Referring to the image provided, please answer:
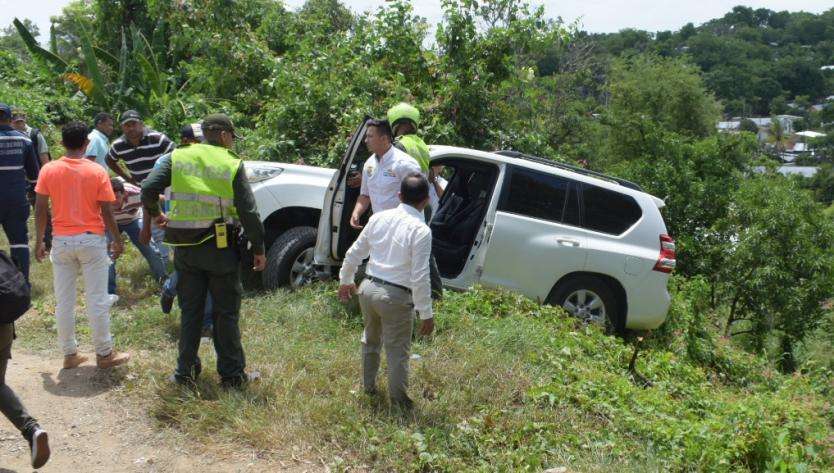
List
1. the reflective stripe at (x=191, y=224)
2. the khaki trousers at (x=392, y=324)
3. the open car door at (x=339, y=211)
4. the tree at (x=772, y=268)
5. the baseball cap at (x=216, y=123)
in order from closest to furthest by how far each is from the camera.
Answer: the khaki trousers at (x=392, y=324) < the reflective stripe at (x=191, y=224) < the baseball cap at (x=216, y=123) < the open car door at (x=339, y=211) < the tree at (x=772, y=268)

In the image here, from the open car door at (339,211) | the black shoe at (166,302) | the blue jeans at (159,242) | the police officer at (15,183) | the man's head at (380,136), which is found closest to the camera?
the man's head at (380,136)

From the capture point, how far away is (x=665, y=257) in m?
7.58

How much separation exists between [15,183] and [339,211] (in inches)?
113

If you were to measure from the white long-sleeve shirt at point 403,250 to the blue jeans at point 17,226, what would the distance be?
3654 mm

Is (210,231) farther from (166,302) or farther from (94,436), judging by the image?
(166,302)

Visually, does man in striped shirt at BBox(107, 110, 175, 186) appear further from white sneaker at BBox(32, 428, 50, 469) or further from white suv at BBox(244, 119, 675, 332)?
white sneaker at BBox(32, 428, 50, 469)

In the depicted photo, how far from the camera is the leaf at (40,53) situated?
14.9m

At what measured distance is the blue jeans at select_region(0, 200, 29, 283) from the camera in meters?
6.64

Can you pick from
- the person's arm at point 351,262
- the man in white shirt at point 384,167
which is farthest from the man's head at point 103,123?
the person's arm at point 351,262

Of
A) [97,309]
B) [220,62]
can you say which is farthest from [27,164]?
[220,62]

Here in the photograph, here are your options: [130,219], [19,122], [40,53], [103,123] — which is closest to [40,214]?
[130,219]

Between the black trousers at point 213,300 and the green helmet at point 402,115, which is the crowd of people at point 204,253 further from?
the green helmet at point 402,115

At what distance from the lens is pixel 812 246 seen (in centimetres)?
1802

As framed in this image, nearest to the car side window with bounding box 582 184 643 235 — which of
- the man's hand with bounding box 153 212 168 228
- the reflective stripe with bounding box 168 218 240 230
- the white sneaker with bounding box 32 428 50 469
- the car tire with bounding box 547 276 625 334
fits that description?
the car tire with bounding box 547 276 625 334
